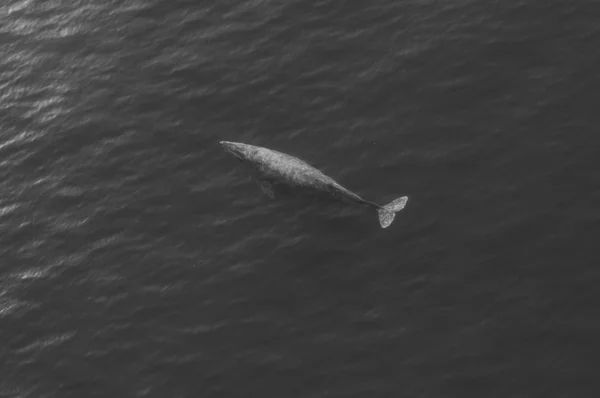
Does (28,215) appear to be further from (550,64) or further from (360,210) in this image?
(550,64)

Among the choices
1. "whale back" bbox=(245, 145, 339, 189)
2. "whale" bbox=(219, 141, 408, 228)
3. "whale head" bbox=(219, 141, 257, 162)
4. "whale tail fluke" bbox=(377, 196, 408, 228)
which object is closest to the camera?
"whale tail fluke" bbox=(377, 196, 408, 228)

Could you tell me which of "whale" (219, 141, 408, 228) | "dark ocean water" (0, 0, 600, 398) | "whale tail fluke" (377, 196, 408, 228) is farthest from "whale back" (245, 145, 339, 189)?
"whale tail fluke" (377, 196, 408, 228)

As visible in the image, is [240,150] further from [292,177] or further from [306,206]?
[306,206]

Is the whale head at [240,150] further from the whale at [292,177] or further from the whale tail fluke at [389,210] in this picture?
the whale tail fluke at [389,210]

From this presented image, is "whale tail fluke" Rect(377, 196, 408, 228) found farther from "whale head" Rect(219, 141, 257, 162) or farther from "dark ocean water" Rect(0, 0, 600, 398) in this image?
"whale head" Rect(219, 141, 257, 162)

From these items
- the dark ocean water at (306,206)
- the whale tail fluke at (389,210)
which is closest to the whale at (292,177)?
the whale tail fluke at (389,210)
